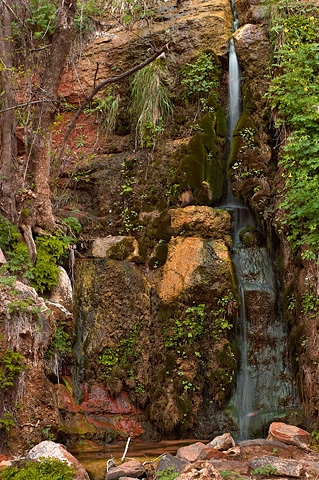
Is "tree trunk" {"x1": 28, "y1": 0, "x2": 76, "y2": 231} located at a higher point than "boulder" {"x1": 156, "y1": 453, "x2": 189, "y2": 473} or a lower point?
higher

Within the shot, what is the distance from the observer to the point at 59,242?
24.1ft

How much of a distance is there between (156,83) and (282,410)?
23.0 ft

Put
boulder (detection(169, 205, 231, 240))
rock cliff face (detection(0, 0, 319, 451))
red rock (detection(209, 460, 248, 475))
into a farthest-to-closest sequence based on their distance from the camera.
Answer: boulder (detection(169, 205, 231, 240))
rock cliff face (detection(0, 0, 319, 451))
red rock (detection(209, 460, 248, 475))

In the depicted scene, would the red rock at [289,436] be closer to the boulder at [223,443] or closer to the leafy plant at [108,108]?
the boulder at [223,443]

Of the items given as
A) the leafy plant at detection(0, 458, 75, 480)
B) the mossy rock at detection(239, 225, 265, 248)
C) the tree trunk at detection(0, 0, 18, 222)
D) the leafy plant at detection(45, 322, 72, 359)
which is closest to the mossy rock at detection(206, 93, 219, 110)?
the mossy rock at detection(239, 225, 265, 248)

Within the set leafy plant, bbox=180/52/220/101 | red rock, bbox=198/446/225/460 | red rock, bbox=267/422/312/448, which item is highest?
leafy plant, bbox=180/52/220/101

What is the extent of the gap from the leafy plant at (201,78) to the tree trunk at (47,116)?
299 centimetres

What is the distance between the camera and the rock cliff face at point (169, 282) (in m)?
6.51

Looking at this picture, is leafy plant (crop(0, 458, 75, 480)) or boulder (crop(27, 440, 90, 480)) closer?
leafy plant (crop(0, 458, 75, 480))

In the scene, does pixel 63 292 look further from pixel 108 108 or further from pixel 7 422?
pixel 108 108

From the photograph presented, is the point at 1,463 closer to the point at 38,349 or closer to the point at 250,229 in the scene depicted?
the point at 38,349

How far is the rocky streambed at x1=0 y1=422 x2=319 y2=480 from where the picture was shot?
14.0 feet

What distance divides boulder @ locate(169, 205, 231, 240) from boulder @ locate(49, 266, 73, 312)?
7.02 ft

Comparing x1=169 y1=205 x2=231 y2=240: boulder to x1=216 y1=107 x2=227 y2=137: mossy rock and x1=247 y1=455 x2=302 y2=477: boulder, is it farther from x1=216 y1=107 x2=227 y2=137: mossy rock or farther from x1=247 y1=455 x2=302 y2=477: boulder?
x1=247 y1=455 x2=302 y2=477: boulder
